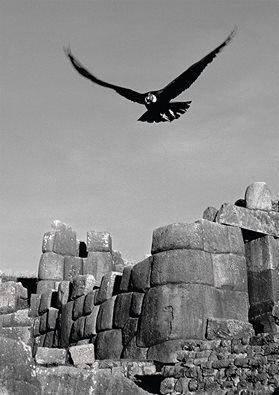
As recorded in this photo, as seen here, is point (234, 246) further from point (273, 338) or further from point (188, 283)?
point (273, 338)

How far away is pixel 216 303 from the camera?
36.3ft

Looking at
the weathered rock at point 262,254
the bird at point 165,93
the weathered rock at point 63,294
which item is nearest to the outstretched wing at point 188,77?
the bird at point 165,93

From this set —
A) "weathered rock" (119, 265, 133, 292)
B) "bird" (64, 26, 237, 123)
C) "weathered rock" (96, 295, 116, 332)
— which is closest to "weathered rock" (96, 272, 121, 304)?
"weathered rock" (96, 295, 116, 332)

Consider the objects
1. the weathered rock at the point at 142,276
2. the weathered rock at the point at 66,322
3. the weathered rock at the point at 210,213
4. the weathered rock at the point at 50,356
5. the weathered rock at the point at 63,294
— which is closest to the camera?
the weathered rock at the point at 142,276

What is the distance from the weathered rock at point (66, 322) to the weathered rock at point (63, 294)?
39 centimetres

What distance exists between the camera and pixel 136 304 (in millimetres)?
11500

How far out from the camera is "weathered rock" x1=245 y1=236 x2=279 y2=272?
11695mm

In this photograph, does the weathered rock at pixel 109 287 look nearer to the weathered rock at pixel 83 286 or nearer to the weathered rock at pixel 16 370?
the weathered rock at pixel 83 286

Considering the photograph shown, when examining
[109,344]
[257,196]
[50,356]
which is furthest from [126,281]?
[257,196]

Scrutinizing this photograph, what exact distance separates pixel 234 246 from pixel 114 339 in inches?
98.4

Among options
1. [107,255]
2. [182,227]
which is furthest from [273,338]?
[107,255]

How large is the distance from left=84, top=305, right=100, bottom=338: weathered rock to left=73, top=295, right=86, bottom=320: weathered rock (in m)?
0.53

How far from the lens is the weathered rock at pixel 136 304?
37.3 ft

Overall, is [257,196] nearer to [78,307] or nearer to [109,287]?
[109,287]
